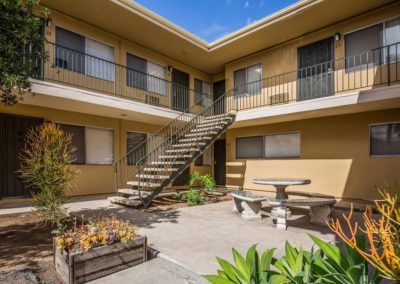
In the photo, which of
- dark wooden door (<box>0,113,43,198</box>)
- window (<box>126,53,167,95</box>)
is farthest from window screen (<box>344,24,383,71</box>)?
dark wooden door (<box>0,113,43,198</box>)

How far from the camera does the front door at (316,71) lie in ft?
31.5

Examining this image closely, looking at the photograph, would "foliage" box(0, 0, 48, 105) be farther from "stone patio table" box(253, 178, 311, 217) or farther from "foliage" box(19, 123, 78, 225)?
"stone patio table" box(253, 178, 311, 217)

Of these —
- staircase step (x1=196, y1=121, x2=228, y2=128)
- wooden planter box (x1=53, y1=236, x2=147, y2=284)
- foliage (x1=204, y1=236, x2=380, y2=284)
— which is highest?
staircase step (x1=196, y1=121, x2=228, y2=128)

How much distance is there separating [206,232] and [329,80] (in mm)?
7688

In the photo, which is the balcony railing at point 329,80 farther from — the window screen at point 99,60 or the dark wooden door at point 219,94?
the window screen at point 99,60

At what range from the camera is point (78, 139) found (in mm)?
9750

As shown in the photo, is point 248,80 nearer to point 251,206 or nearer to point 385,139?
point 385,139

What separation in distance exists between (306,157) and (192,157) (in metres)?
4.78

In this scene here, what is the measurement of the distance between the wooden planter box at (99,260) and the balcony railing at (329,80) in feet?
25.5

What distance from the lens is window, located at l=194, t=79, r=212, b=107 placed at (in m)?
14.4

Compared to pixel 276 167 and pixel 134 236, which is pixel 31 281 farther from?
pixel 276 167

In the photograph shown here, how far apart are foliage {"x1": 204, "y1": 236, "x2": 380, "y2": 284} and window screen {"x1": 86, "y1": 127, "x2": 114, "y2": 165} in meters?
9.22

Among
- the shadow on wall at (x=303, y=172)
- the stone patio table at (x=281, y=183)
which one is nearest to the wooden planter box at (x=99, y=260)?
the stone patio table at (x=281, y=183)

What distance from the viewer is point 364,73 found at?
8703 mm
